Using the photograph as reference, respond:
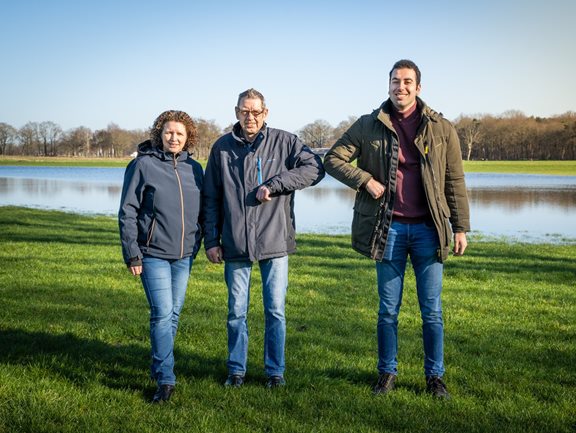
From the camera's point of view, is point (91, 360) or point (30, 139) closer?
point (91, 360)

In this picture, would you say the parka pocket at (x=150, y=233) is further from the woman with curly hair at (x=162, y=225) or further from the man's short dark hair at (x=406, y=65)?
the man's short dark hair at (x=406, y=65)

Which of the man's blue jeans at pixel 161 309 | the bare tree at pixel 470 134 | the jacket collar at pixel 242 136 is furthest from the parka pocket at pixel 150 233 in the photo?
the bare tree at pixel 470 134

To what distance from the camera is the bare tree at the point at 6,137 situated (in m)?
147

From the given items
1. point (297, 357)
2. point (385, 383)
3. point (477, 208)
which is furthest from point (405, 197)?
point (477, 208)

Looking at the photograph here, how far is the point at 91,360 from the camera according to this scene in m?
5.18

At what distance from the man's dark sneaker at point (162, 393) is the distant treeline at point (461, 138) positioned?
8902 centimetres

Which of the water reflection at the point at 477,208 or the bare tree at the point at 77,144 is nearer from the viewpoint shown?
the water reflection at the point at 477,208

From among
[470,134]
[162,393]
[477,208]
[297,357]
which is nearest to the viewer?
[162,393]

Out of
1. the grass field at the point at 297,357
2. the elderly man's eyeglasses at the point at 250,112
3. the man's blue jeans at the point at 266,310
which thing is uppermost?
the elderly man's eyeglasses at the point at 250,112

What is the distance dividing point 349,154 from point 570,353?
3.20m

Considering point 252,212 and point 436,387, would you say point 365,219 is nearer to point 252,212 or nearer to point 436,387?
point 252,212

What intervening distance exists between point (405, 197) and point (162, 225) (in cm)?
195

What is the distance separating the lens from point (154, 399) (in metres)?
4.27

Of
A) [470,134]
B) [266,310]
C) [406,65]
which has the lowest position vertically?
[266,310]
